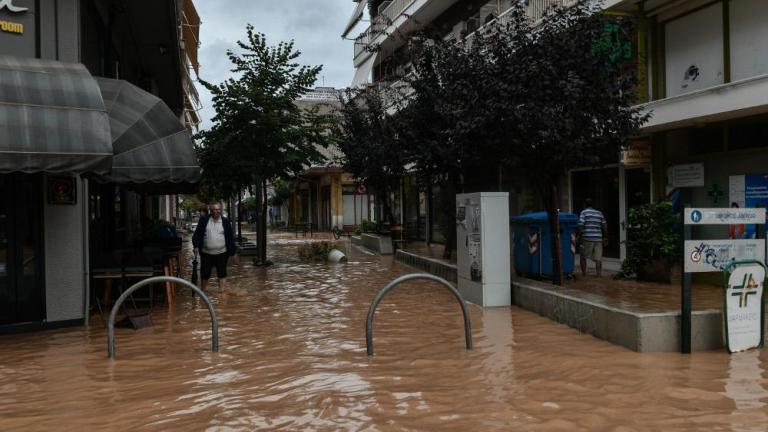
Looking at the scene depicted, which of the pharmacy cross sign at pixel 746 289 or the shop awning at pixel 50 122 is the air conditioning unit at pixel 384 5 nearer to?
the shop awning at pixel 50 122

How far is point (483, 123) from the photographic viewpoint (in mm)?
9766

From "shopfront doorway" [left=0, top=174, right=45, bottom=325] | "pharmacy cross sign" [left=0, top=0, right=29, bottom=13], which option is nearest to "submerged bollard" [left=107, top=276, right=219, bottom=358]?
"shopfront doorway" [left=0, top=174, right=45, bottom=325]

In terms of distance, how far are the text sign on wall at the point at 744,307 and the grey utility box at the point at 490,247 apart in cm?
358

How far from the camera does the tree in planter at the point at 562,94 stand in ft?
30.2

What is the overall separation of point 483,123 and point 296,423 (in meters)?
6.28

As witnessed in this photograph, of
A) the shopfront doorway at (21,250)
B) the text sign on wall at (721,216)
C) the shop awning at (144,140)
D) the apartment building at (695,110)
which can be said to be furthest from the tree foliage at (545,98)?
the shopfront doorway at (21,250)

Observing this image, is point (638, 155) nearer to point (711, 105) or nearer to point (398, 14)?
point (711, 105)

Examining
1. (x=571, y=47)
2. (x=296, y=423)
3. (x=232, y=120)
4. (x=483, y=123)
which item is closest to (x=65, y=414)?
(x=296, y=423)

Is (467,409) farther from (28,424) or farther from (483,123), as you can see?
(483,123)

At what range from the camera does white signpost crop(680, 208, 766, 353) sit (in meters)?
6.55

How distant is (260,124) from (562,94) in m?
9.40

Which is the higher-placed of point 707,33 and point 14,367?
point 707,33

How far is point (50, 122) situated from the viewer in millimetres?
7098

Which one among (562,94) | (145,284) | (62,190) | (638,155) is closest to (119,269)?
(62,190)
